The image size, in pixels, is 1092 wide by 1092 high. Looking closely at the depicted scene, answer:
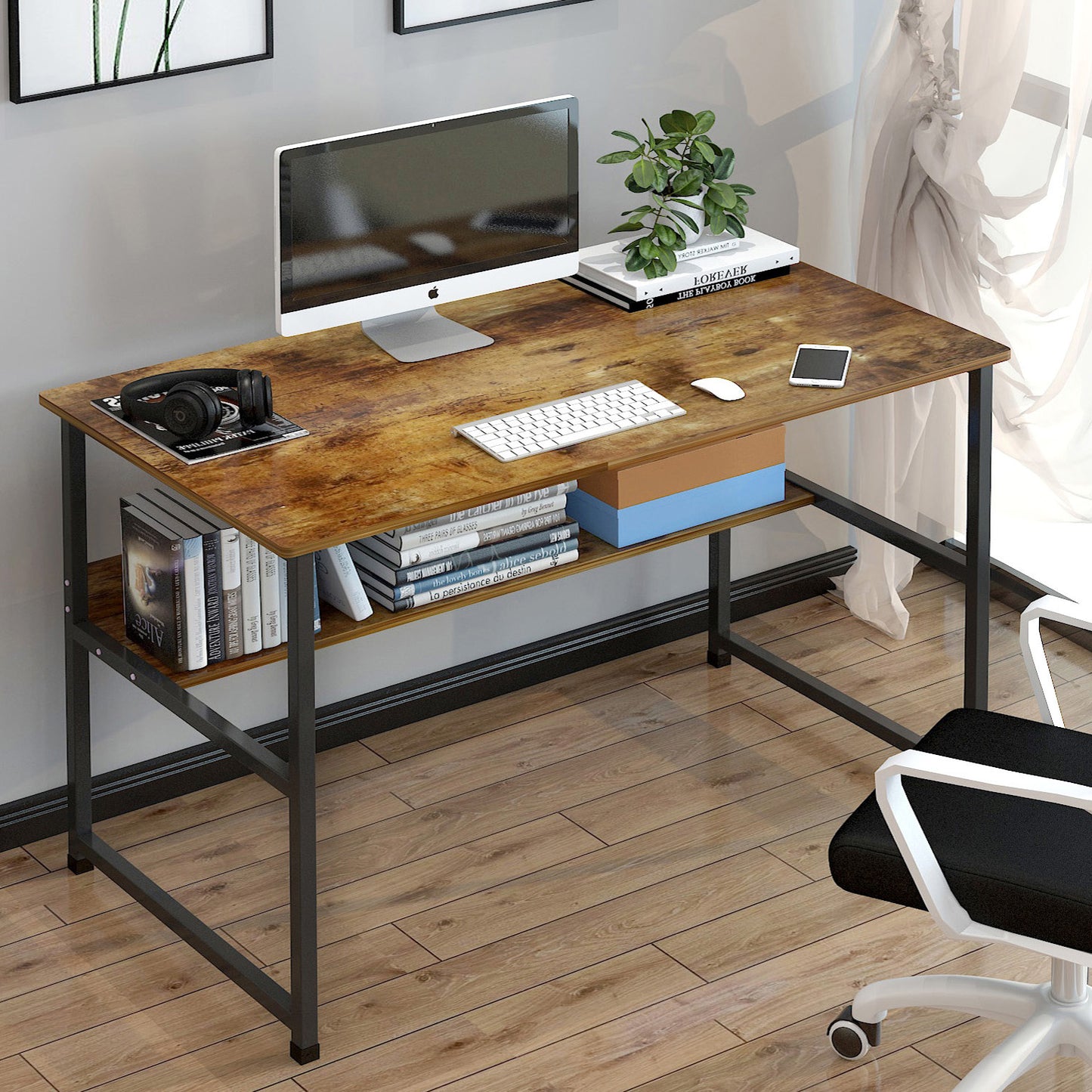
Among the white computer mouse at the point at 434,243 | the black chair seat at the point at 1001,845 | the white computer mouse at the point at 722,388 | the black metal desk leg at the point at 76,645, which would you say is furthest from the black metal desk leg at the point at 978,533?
the black metal desk leg at the point at 76,645

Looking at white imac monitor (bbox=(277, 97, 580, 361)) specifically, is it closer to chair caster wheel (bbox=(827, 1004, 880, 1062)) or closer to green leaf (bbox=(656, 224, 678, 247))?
green leaf (bbox=(656, 224, 678, 247))

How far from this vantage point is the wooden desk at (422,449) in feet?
8.63

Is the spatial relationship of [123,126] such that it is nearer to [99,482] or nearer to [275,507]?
[99,482]

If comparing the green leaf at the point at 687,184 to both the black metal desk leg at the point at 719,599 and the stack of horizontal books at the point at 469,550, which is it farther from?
the black metal desk leg at the point at 719,599

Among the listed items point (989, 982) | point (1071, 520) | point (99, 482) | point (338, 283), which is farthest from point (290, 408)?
point (1071, 520)

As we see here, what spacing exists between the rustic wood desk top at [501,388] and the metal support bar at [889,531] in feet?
1.21

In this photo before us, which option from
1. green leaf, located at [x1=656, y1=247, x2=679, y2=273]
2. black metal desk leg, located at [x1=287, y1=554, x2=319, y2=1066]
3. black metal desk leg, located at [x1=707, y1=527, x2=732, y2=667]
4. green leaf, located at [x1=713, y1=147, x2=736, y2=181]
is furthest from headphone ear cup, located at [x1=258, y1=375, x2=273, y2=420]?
black metal desk leg, located at [x1=707, y1=527, x2=732, y2=667]

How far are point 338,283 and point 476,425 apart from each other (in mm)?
361

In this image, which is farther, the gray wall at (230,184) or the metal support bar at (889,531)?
the metal support bar at (889,531)

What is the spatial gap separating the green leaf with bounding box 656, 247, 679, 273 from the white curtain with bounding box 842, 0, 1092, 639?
0.64 metres

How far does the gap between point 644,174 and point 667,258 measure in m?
0.16

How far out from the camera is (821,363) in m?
3.02

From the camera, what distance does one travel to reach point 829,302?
331 centimetres

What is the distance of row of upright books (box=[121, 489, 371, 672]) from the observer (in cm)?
280
